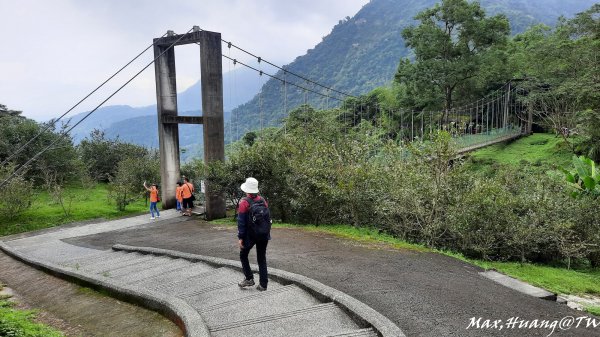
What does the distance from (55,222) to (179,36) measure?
7882 mm

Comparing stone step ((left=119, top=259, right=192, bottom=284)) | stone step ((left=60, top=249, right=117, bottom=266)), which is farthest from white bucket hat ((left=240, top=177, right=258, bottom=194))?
stone step ((left=60, top=249, right=117, bottom=266))

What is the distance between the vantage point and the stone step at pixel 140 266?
25.0 feet

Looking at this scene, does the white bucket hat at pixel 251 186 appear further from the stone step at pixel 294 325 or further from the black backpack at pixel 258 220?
the stone step at pixel 294 325

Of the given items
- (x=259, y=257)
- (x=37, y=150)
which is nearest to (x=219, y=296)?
(x=259, y=257)

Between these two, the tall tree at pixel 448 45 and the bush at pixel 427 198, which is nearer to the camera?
the bush at pixel 427 198

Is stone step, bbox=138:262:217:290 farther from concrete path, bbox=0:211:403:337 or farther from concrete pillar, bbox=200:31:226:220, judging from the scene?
concrete pillar, bbox=200:31:226:220

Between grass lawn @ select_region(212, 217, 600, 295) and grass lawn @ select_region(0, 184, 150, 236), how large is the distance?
9.83m

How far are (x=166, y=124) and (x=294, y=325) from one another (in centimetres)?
1313

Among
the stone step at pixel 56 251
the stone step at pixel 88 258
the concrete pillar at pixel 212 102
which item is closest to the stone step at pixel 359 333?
the stone step at pixel 88 258

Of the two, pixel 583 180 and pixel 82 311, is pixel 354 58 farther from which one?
pixel 82 311

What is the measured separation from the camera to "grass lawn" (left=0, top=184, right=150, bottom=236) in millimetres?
14837

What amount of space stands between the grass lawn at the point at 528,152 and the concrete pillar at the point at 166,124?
1750 cm

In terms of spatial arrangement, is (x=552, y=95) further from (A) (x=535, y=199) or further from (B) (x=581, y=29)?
(A) (x=535, y=199)

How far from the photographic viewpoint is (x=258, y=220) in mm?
5574
